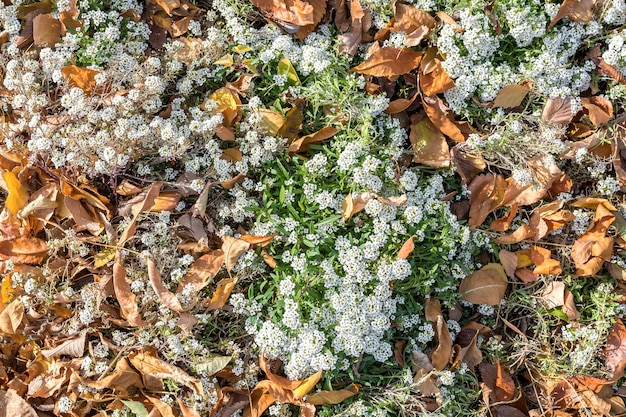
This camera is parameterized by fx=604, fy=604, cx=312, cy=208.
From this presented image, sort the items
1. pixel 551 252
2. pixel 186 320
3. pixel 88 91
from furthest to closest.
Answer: pixel 551 252 < pixel 88 91 < pixel 186 320

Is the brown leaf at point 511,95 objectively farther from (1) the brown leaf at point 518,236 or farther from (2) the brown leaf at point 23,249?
(2) the brown leaf at point 23,249

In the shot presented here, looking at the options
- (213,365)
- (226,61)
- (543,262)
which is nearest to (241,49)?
(226,61)

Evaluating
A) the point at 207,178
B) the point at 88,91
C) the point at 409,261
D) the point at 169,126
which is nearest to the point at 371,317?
the point at 409,261

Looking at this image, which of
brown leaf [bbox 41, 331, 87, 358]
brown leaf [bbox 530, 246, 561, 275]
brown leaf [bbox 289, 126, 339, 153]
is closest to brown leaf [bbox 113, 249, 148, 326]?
brown leaf [bbox 41, 331, 87, 358]

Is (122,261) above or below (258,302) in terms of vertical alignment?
above

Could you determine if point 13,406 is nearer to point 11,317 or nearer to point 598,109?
point 11,317

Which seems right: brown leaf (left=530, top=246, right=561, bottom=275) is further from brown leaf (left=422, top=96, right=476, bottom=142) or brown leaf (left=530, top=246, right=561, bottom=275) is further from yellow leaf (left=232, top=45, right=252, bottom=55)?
yellow leaf (left=232, top=45, right=252, bottom=55)

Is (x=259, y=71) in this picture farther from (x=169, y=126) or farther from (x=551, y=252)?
(x=551, y=252)

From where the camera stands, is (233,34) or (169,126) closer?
(169,126)

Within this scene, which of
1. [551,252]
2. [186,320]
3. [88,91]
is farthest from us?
[551,252]
